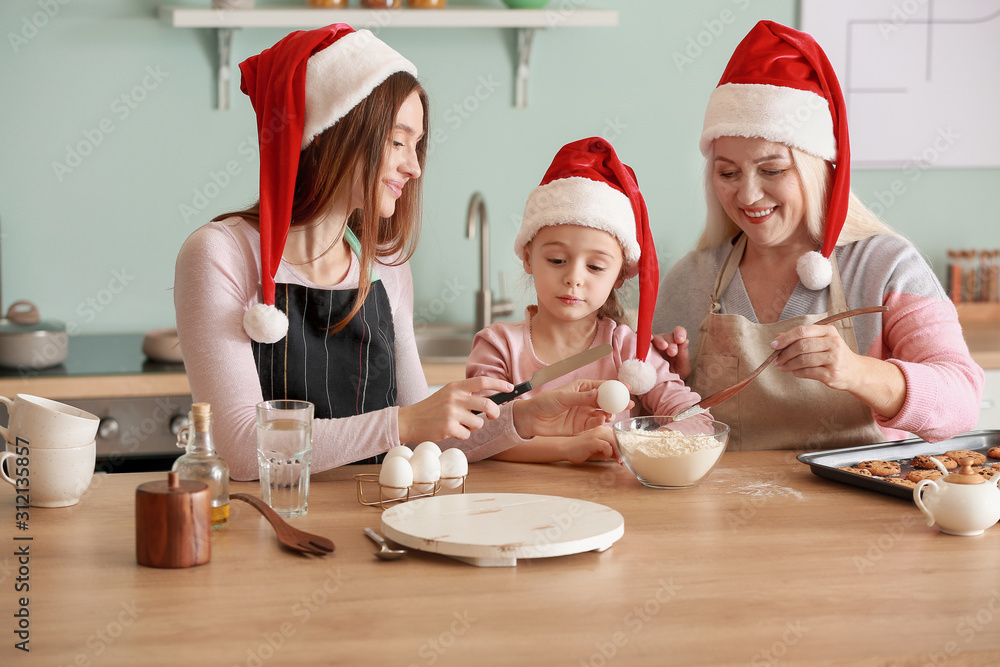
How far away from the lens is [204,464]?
1.14 metres

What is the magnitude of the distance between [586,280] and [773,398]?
43 cm

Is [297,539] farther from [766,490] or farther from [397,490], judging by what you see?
[766,490]

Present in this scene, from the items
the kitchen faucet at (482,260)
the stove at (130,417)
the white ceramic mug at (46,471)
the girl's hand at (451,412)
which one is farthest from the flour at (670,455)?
the kitchen faucet at (482,260)

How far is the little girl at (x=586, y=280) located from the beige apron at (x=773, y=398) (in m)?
0.10

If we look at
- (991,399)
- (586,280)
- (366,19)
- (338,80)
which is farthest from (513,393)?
(991,399)

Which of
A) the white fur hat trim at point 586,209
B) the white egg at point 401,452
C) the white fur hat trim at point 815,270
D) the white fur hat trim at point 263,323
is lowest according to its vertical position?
the white egg at point 401,452

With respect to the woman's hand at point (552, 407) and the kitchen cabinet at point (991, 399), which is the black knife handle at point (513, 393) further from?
the kitchen cabinet at point (991, 399)

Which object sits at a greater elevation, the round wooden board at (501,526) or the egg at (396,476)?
the egg at (396,476)

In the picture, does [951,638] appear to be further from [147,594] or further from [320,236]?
[320,236]

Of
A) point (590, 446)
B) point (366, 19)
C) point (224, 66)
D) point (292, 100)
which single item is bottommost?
point (590, 446)

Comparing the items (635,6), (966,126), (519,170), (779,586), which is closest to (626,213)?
(779,586)

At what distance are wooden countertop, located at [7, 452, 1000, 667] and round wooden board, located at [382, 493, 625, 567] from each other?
0.9 inches

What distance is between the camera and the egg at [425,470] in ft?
4.20

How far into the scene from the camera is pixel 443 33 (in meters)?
2.96
